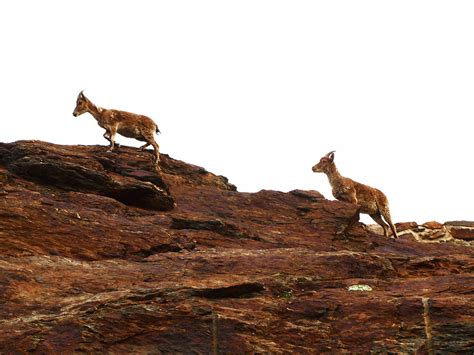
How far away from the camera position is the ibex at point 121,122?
2159 cm

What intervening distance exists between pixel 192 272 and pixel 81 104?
37.6 ft

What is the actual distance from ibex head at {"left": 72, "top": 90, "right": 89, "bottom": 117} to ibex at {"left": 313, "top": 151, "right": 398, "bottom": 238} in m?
8.67

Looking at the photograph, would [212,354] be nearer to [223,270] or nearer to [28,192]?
[223,270]

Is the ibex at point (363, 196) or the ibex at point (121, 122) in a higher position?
the ibex at point (121, 122)

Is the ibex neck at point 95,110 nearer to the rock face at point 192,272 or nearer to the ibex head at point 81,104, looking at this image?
the ibex head at point 81,104

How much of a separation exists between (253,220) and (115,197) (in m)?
3.65

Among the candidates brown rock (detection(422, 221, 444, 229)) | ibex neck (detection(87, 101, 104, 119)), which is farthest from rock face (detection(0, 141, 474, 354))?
brown rock (detection(422, 221, 444, 229))

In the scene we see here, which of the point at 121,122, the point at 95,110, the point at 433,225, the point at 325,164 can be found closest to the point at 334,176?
the point at 325,164

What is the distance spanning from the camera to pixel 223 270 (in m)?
12.8

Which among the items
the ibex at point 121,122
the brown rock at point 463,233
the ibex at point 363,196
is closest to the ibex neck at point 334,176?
the ibex at point 363,196

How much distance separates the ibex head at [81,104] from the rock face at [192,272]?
3827 mm

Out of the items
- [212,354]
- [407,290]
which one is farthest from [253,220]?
[212,354]

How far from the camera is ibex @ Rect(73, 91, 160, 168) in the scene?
21.6m

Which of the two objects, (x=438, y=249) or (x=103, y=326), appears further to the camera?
(x=438, y=249)
